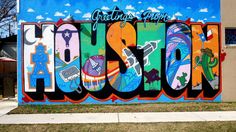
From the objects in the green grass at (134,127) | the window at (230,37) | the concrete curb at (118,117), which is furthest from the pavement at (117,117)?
the window at (230,37)

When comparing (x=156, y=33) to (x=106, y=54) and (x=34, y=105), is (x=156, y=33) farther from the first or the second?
(x=34, y=105)

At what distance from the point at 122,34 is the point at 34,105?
4063 mm

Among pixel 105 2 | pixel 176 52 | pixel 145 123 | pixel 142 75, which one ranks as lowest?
pixel 145 123

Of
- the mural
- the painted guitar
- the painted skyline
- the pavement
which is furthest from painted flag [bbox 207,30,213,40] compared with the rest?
the painted guitar

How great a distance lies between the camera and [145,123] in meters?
9.55

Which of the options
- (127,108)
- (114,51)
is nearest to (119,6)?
(114,51)

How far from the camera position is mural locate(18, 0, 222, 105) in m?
13.2

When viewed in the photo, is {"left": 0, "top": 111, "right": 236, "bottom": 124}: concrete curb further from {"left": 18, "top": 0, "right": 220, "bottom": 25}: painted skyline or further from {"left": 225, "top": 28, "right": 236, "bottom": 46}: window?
{"left": 18, "top": 0, "right": 220, "bottom": 25}: painted skyline

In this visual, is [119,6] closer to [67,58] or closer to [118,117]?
[67,58]

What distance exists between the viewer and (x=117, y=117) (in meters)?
10.5

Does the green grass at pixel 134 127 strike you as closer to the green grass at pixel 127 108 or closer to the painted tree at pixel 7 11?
the green grass at pixel 127 108

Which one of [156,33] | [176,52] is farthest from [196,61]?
[156,33]

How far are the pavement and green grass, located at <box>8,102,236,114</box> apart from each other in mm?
564

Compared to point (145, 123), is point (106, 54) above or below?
above
